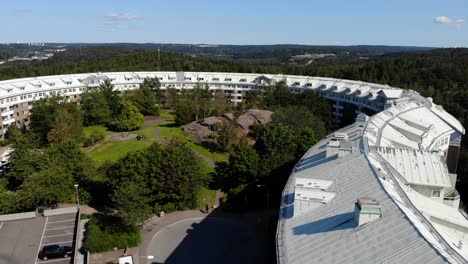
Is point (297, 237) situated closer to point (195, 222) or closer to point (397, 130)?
point (195, 222)

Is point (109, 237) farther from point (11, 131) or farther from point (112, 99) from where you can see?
point (112, 99)

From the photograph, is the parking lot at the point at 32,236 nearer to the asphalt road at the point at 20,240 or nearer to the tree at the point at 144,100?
the asphalt road at the point at 20,240

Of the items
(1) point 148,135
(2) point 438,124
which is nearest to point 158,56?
(1) point 148,135

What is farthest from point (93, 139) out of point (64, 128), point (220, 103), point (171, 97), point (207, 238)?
point (207, 238)

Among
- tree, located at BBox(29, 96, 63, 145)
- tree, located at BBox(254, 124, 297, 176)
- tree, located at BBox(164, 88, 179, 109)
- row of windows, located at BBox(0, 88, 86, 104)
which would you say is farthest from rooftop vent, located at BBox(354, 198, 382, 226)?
tree, located at BBox(164, 88, 179, 109)

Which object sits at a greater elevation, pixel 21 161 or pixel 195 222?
pixel 21 161

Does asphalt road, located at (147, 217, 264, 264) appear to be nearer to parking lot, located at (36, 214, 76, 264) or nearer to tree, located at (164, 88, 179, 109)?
parking lot, located at (36, 214, 76, 264)
